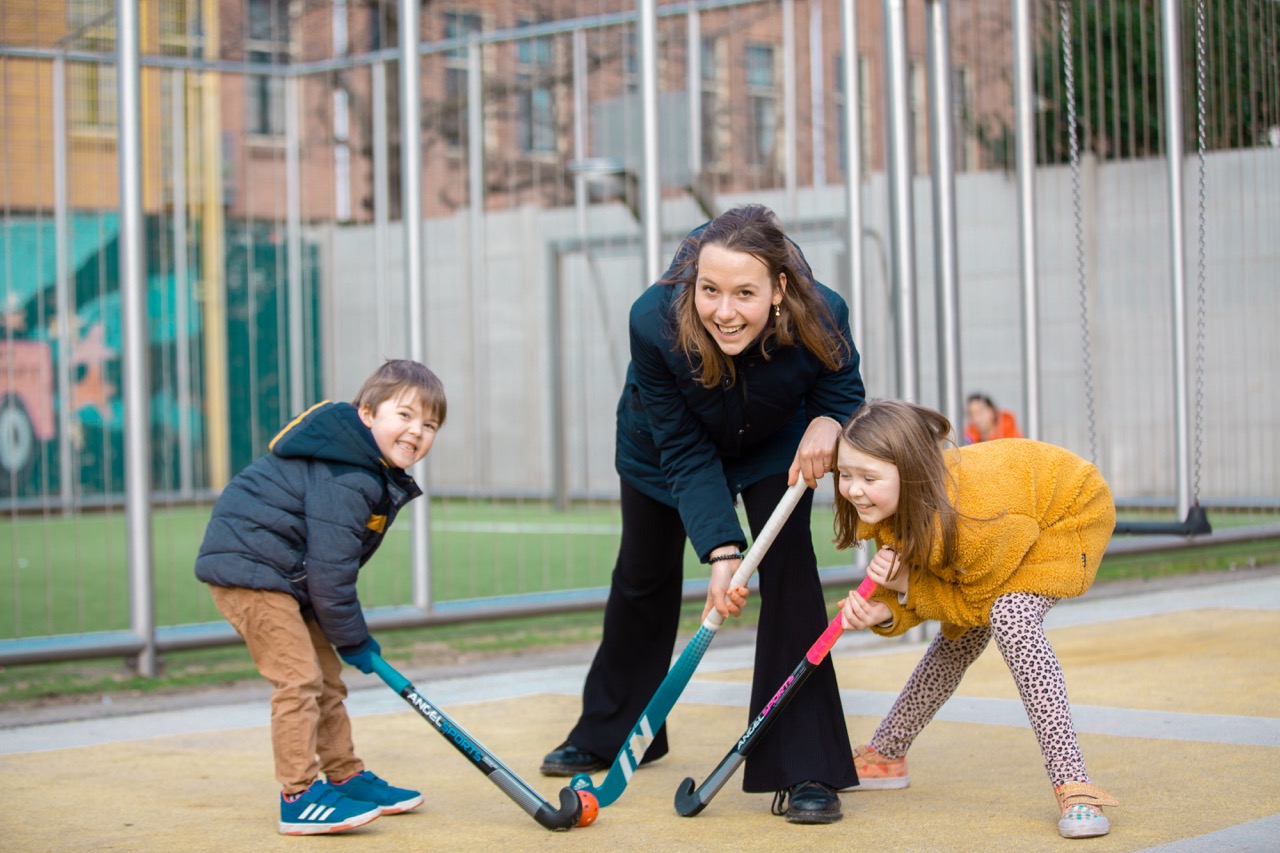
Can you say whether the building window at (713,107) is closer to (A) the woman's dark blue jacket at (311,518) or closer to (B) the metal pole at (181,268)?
(B) the metal pole at (181,268)

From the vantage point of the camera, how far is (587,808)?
3514mm

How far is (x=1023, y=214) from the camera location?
793 centimetres

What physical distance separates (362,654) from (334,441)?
0.51 metres

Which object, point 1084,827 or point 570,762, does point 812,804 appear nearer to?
point 1084,827

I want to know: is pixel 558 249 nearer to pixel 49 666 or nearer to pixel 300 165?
pixel 300 165

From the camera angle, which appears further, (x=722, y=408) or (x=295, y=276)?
(x=295, y=276)

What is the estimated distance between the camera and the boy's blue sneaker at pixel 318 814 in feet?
11.7

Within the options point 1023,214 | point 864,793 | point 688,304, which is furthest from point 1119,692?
point 1023,214

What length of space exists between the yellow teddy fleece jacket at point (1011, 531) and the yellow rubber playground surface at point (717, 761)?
1.65ft

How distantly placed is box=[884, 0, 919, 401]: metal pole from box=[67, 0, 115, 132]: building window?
10.9 feet

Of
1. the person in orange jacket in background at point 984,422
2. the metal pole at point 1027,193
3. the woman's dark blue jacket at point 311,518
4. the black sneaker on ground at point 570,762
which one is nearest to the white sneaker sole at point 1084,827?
the black sneaker on ground at point 570,762

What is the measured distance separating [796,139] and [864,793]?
6.27m

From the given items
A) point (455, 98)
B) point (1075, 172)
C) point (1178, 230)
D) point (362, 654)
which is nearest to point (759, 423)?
point (362, 654)

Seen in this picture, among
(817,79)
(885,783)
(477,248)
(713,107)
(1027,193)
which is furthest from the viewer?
(713,107)
